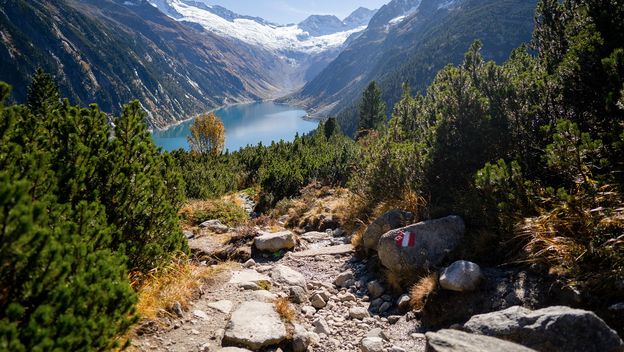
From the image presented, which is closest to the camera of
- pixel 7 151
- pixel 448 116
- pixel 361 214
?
pixel 7 151

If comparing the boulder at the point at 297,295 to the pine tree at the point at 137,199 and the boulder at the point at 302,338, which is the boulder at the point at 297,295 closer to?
the boulder at the point at 302,338

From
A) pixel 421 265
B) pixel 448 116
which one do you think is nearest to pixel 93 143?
pixel 421 265

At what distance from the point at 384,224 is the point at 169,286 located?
455 cm

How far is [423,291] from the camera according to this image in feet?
19.7

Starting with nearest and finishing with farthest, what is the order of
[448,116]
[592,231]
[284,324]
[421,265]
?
[592,231] < [284,324] < [421,265] < [448,116]

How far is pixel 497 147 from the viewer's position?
25.3 ft

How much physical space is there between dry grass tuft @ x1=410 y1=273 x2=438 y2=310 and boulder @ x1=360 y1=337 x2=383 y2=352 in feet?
3.35

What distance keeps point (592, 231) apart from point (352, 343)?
357 cm

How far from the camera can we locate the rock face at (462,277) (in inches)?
218

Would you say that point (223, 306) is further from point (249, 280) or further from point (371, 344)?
point (371, 344)

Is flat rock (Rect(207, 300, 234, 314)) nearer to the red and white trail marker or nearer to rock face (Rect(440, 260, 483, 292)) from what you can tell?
the red and white trail marker

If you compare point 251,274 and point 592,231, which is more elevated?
point 592,231

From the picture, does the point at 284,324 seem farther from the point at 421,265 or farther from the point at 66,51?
the point at 66,51

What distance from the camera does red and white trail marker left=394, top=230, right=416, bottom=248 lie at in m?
6.96
